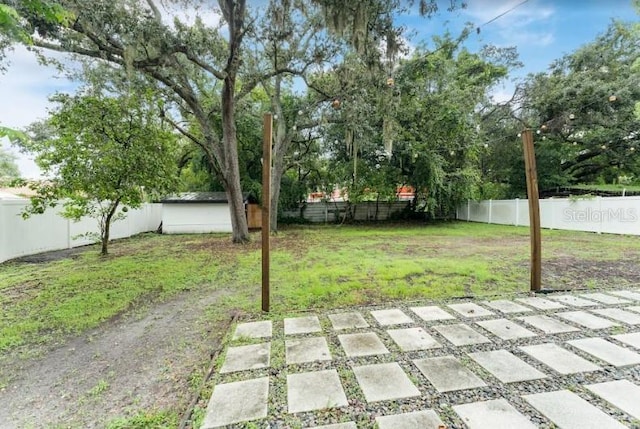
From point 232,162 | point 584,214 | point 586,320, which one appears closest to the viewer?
point 586,320

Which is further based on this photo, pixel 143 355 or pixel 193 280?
pixel 193 280

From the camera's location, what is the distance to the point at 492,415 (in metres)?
1.45

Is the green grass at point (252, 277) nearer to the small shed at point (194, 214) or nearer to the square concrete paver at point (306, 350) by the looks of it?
the square concrete paver at point (306, 350)

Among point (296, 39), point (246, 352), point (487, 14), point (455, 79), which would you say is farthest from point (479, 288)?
point (455, 79)

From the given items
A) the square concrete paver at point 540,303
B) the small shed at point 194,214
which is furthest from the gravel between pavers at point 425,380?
the small shed at point 194,214

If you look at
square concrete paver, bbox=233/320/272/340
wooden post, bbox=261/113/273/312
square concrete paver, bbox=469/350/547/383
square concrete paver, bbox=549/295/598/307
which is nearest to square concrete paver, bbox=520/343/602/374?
square concrete paver, bbox=469/350/547/383

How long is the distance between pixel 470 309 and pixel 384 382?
1.61 m

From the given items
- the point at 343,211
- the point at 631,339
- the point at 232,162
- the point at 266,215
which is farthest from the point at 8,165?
the point at 631,339

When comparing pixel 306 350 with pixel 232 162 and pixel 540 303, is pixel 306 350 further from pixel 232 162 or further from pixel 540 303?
pixel 232 162

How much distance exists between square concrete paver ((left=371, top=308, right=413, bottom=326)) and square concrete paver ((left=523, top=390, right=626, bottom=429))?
3.72 feet

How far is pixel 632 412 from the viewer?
1.45m

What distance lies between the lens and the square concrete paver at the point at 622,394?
4.86ft

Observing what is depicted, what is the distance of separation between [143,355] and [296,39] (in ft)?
23.8

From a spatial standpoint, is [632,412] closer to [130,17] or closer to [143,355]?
[143,355]
